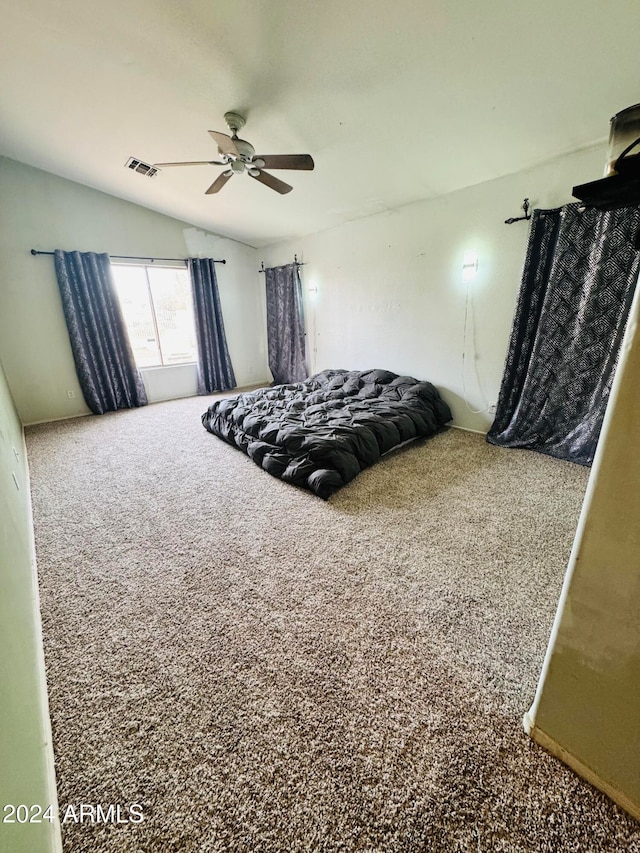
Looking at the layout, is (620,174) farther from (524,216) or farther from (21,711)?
(524,216)

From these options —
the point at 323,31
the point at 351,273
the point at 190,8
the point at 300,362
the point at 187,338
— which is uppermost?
the point at 190,8

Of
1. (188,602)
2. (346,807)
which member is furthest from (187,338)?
(346,807)

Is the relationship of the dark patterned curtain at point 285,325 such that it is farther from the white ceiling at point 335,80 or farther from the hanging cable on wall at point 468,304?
the hanging cable on wall at point 468,304

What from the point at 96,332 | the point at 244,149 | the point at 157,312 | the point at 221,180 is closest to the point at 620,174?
the point at 244,149

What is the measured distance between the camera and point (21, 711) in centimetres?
84

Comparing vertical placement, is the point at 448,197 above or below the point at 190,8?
below

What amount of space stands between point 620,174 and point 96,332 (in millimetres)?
4986

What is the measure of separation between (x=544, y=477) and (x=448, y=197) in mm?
2705

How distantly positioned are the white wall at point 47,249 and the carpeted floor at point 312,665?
7.87ft

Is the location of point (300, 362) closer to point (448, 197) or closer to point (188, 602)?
point (448, 197)

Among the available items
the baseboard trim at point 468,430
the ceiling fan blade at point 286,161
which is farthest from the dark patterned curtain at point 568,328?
the ceiling fan blade at point 286,161

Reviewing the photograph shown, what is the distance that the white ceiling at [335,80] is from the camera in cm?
158

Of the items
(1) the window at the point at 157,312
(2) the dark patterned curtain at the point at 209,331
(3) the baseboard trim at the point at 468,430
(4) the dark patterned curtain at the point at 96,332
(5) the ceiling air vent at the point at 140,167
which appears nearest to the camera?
(5) the ceiling air vent at the point at 140,167

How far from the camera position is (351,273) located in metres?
4.25
